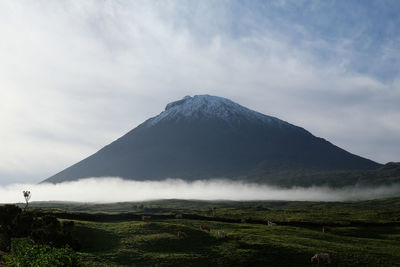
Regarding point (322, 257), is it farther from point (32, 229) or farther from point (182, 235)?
point (32, 229)

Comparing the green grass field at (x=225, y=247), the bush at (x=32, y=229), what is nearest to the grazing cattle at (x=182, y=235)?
the green grass field at (x=225, y=247)

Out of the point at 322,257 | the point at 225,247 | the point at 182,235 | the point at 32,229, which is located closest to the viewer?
the point at 322,257

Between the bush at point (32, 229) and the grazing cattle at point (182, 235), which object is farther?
the grazing cattle at point (182, 235)

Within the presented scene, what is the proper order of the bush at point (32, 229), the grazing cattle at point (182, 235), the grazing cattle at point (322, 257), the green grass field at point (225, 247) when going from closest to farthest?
the grazing cattle at point (322, 257) < the green grass field at point (225, 247) < the bush at point (32, 229) < the grazing cattle at point (182, 235)

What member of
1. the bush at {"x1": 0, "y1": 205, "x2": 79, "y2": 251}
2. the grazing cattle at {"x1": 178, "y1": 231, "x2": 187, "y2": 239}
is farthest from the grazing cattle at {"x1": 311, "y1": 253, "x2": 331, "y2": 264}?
the bush at {"x1": 0, "y1": 205, "x2": 79, "y2": 251}

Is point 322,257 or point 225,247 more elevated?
point 225,247

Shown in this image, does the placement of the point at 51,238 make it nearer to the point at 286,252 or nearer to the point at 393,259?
the point at 286,252

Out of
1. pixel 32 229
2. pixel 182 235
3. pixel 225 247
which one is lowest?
pixel 225 247

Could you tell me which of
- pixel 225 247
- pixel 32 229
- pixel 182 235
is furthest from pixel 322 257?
pixel 32 229

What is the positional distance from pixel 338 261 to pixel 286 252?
621 centimetres

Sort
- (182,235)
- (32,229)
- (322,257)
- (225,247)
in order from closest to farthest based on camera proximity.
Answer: (322,257), (225,247), (32,229), (182,235)

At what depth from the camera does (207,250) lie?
49094mm

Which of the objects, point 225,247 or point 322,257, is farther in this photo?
point 225,247

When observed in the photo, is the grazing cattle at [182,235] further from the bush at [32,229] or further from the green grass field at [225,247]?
the bush at [32,229]
